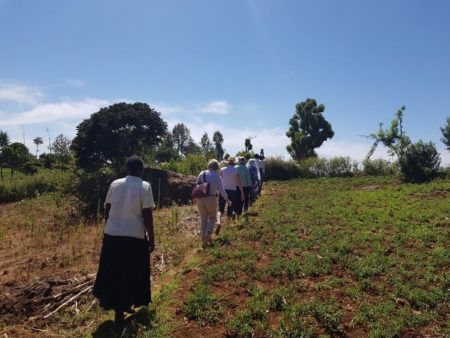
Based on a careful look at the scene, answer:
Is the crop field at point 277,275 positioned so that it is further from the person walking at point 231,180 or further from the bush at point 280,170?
the bush at point 280,170

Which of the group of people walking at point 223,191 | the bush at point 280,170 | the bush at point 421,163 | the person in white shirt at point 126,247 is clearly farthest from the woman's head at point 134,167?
the bush at point 280,170

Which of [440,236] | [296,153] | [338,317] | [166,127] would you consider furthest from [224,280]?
[296,153]

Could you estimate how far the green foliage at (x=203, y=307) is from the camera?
200 inches

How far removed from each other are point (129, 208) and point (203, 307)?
161 cm

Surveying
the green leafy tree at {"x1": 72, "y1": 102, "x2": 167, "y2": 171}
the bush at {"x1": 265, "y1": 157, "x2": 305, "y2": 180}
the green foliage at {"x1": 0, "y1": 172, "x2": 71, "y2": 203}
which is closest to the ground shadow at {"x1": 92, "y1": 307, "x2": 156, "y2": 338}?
the green leafy tree at {"x1": 72, "y1": 102, "x2": 167, "y2": 171}

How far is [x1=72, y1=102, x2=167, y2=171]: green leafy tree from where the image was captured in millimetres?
19516

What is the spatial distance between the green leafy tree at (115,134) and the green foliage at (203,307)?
14217 mm

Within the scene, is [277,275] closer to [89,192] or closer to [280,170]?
[89,192]

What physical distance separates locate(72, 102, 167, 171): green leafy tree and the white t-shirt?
380 inches

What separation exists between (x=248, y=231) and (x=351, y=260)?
2977 mm

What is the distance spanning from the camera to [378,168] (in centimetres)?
2845

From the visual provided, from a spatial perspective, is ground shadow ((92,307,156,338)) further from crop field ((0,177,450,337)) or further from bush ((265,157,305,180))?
bush ((265,157,305,180))

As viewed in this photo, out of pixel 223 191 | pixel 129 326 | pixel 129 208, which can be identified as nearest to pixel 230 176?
pixel 223 191

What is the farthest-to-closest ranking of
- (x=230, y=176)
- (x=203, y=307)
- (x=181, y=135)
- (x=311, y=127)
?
(x=181, y=135)
(x=311, y=127)
(x=230, y=176)
(x=203, y=307)
